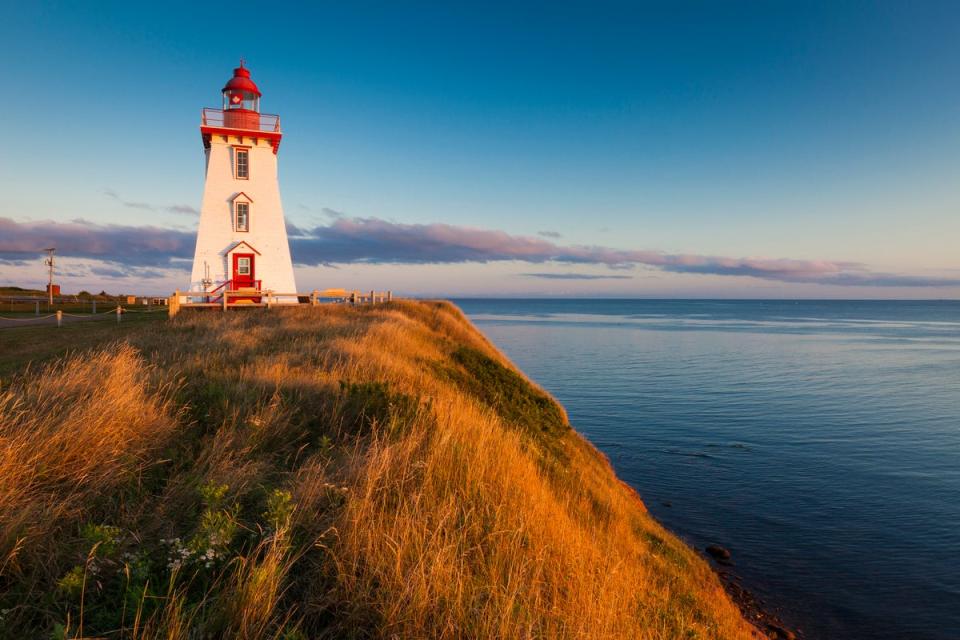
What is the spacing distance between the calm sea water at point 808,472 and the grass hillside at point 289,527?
3187 mm

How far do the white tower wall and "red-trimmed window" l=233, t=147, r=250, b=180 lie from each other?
159 mm

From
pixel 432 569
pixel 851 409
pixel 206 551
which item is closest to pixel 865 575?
pixel 432 569

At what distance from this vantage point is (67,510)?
13.0 ft

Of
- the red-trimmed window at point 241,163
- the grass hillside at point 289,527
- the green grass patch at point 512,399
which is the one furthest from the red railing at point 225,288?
the grass hillside at point 289,527

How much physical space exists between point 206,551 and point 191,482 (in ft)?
4.13

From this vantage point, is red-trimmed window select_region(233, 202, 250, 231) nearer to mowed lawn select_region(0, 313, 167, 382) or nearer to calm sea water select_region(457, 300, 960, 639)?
mowed lawn select_region(0, 313, 167, 382)

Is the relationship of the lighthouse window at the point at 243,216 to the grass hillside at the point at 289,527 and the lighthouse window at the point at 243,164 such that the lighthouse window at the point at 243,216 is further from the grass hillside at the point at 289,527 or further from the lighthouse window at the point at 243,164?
the grass hillside at the point at 289,527

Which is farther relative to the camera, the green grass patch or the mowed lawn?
the mowed lawn

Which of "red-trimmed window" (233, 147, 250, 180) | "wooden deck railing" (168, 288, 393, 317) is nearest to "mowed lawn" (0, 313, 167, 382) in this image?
"wooden deck railing" (168, 288, 393, 317)

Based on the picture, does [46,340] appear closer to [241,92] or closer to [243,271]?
[243,271]

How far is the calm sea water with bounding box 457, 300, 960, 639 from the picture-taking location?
9.37m

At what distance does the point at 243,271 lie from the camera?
93.6 feet

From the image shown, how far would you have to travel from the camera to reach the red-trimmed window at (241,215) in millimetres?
28719

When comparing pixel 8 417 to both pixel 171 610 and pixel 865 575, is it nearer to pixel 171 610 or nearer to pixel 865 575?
pixel 171 610
